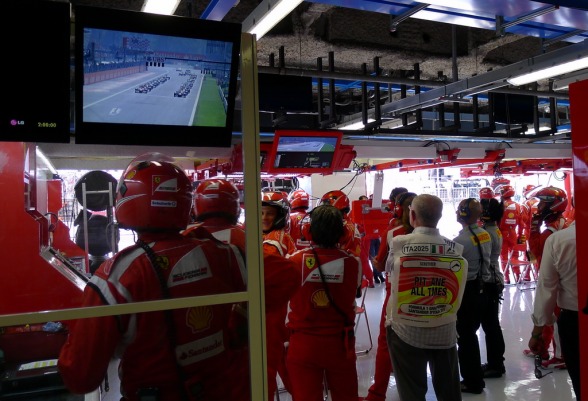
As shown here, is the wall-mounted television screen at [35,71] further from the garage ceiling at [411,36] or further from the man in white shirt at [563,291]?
the man in white shirt at [563,291]

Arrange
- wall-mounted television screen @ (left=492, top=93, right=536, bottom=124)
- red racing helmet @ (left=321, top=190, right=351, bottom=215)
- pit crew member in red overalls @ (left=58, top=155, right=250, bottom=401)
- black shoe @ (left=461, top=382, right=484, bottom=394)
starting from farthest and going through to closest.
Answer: wall-mounted television screen @ (left=492, top=93, right=536, bottom=124), red racing helmet @ (left=321, top=190, right=351, bottom=215), black shoe @ (left=461, top=382, right=484, bottom=394), pit crew member in red overalls @ (left=58, top=155, right=250, bottom=401)

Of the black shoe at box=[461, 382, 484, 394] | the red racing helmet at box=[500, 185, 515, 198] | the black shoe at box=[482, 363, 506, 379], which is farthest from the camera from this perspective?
the red racing helmet at box=[500, 185, 515, 198]

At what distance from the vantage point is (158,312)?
175 centimetres

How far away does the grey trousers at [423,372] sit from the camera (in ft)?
10.4

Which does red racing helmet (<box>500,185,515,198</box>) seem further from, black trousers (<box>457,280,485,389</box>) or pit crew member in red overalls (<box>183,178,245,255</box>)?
pit crew member in red overalls (<box>183,178,245,255</box>)

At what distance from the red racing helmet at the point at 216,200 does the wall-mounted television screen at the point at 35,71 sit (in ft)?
5.02

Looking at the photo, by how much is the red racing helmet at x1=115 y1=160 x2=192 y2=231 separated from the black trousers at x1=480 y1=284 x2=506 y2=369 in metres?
3.76

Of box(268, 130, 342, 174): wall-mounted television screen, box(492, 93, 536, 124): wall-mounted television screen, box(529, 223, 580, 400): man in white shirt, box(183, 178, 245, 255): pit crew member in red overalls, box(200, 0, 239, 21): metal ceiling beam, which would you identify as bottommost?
box(529, 223, 580, 400): man in white shirt

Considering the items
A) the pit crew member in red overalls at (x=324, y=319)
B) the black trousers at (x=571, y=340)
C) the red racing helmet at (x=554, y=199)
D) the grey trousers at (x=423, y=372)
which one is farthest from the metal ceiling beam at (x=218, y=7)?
the red racing helmet at (x=554, y=199)

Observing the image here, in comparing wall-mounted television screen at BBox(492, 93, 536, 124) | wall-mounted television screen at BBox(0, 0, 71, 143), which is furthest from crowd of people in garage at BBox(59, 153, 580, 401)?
wall-mounted television screen at BBox(492, 93, 536, 124)

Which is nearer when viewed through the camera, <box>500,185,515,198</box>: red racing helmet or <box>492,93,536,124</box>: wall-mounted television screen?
<box>492,93,536,124</box>: wall-mounted television screen

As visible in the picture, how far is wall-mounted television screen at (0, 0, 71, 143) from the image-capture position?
173 cm

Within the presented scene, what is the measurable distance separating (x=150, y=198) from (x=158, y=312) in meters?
0.42

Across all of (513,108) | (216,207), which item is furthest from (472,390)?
(513,108)
